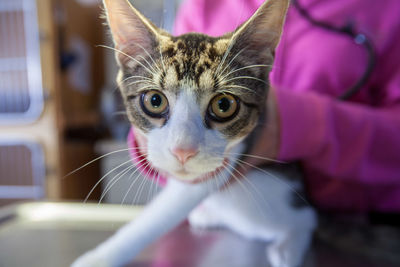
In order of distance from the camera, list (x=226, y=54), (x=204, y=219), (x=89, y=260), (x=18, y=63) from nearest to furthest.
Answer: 1. (x=226, y=54)
2. (x=89, y=260)
3. (x=204, y=219)
4. (x=18, y=63)

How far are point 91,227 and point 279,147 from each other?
369mm

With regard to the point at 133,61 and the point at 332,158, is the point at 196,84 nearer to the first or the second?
the point at 133,61

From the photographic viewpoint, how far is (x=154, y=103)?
0.95ft

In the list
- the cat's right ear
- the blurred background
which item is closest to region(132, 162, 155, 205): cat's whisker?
the cat's right ear

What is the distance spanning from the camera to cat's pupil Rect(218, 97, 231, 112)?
0.92 feet

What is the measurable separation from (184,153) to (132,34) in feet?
0.42

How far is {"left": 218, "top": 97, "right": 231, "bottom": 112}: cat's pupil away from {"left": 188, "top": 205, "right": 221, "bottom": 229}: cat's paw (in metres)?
0.40

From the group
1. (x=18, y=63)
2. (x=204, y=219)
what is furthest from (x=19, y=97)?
(x=204, y=219)

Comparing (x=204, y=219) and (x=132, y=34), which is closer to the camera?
(x=132, y=34)

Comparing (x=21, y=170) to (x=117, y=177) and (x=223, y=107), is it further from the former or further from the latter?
(x=223, y=107)

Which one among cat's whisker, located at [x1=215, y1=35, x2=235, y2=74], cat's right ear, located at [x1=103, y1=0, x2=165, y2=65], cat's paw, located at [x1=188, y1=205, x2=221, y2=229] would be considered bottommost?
cat's paw, located at [x1=188, y1=205, x2=221, y2=229]

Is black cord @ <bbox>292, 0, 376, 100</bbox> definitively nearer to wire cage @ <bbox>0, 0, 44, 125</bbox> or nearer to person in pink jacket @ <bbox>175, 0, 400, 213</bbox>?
person in pink jacket @ <bbox>175, 0, 400, 213</bbox>

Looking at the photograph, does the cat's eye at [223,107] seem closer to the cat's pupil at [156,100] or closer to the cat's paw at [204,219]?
the cat's pupil at [156,100]

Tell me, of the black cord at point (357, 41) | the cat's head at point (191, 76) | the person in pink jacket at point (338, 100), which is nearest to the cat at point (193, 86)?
the cat's head at point (191, 76)
